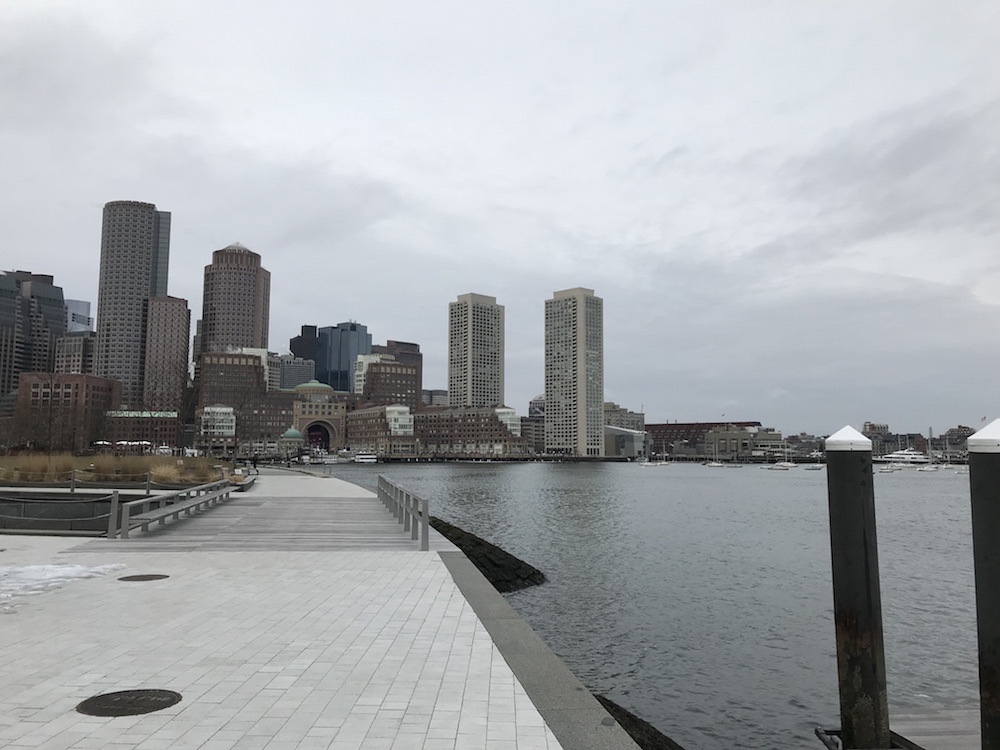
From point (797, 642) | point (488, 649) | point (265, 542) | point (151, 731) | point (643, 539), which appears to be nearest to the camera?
point (151, 731)

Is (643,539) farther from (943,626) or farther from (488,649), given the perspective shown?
(488,649)

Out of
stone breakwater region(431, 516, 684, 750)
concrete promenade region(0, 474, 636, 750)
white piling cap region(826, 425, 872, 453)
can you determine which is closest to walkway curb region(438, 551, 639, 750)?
concrete promenade region(0, 474, 636, 750)

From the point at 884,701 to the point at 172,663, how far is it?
6.44 metres

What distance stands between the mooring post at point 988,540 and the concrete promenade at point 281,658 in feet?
8.01

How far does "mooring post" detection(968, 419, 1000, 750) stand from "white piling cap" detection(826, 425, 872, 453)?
1169 millimetres

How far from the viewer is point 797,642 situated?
1527 cm

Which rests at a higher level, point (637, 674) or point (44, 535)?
Result: point (44, 535)

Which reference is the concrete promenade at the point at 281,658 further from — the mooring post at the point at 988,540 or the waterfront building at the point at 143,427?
the waterfront building at the point at 143,427

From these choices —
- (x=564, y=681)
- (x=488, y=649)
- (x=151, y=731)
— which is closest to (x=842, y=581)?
(x=564, y=681)

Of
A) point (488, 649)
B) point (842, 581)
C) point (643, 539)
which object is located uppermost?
point (842, 581)

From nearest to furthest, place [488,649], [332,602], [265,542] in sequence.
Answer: [488,649] → [332,602] → [265,542]

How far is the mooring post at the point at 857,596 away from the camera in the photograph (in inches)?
229

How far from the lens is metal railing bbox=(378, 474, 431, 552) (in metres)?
15.7

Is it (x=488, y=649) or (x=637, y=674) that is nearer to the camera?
(x=488, y=649)
